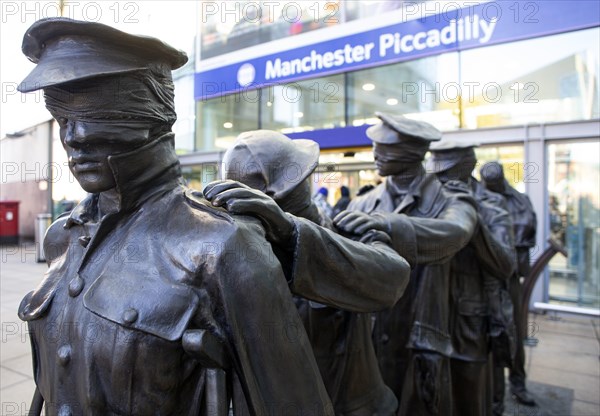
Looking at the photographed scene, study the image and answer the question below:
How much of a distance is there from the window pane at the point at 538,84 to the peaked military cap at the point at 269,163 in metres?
7.32

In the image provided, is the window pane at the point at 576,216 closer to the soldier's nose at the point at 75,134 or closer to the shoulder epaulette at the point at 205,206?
the shoulder epaulette at the point at 205,206

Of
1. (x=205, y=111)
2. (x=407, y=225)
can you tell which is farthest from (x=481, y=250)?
(x=205, y=111)

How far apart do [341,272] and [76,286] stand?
72 cm

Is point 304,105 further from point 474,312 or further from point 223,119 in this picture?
point 474,312

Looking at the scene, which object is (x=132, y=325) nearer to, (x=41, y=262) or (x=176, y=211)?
(x=176, y=211)

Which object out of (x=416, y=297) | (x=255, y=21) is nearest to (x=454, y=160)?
(x=416, y=297)

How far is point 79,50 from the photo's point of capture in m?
1.07

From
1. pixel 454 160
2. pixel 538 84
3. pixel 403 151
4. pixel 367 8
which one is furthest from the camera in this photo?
pixel 367 8

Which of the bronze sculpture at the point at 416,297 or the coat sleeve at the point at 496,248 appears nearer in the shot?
the bronze sculpture at the point at 416,297

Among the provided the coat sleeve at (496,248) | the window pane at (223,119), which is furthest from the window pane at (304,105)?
the coat sleeve at (496,248)

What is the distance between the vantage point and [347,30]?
32.4 feet

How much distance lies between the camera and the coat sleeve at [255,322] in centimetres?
108

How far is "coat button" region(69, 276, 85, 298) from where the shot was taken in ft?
3.96

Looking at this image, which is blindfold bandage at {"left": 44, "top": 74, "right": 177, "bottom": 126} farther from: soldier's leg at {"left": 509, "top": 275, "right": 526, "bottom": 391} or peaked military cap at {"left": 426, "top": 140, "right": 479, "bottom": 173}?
soldier's leg at {"left": 509, "top": 275, "right": 526, "bottom": 391}
